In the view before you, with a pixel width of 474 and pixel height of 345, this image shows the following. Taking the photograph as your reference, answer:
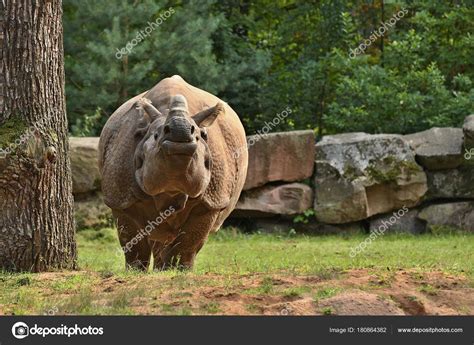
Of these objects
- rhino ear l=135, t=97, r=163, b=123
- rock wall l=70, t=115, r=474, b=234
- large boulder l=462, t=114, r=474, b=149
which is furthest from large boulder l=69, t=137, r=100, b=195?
rhino ear l=135, t=97, r=163, b=123

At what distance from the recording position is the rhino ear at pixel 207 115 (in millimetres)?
8375

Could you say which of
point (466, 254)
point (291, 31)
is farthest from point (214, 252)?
point (291, 31)

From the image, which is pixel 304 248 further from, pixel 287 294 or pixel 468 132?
pixel 287 294

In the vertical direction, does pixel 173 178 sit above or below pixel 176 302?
above

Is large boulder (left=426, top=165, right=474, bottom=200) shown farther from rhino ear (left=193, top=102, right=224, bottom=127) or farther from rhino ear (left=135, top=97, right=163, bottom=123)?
rhino ear (left=135, top=97, right=163, bottom=123)

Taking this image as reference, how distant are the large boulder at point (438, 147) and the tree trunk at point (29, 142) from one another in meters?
8.16

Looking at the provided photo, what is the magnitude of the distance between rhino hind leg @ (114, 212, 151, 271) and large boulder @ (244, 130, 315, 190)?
21.8 feet

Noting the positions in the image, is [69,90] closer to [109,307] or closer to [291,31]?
[291,31]

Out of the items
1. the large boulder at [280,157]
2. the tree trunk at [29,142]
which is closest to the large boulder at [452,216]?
the large boulder at [280,157]

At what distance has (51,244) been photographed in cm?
876

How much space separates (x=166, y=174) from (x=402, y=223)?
878 centimetres

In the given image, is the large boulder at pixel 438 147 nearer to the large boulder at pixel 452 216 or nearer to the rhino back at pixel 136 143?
the large boulder at pixel 452 216

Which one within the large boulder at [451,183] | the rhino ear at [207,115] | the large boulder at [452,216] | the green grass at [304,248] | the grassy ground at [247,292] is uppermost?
the rhino ear at [207,115]
